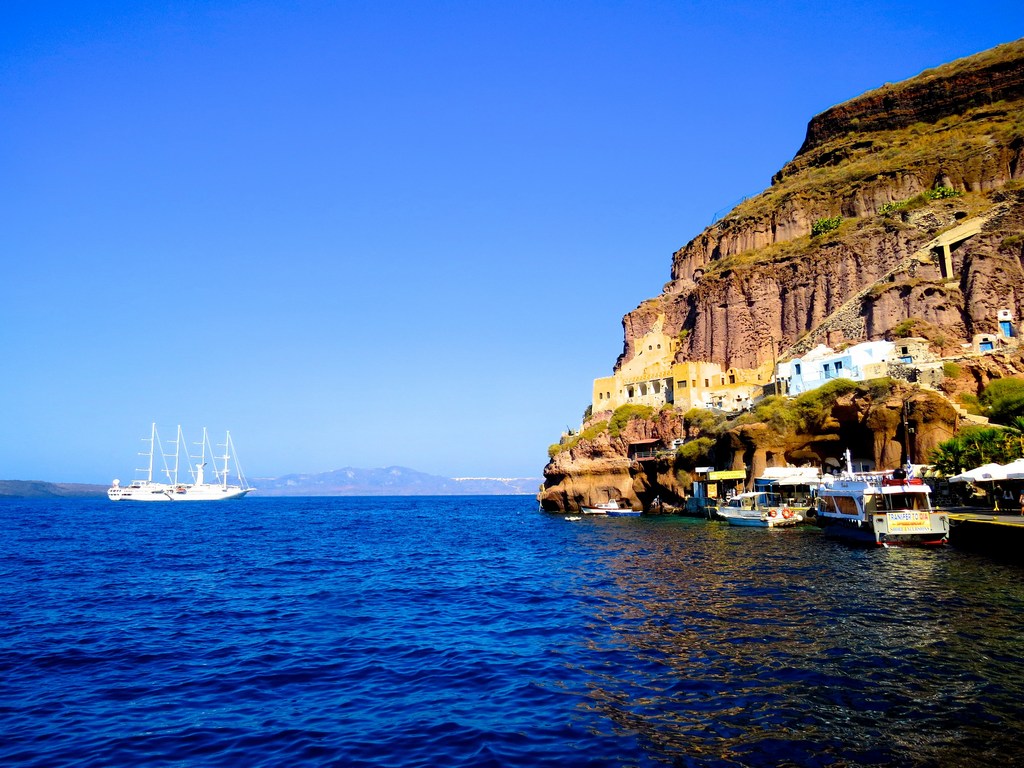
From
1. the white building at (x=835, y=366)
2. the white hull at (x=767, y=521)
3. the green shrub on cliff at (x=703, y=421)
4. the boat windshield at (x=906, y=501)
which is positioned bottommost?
the white hull at (x=767, y=521)

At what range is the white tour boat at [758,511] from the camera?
185 feet

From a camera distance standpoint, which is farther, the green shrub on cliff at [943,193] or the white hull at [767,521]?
the green shrub on cliff at [943,193]

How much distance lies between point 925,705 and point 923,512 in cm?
2908

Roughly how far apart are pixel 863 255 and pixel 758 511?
2373 inches

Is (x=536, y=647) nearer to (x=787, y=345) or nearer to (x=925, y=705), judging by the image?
(x=925, y=705)

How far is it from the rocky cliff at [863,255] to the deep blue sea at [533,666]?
127ft

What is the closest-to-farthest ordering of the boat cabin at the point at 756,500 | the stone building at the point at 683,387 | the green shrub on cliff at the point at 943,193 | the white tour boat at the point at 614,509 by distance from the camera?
the boat cabin at the point at 756,500 → the white tour boat at the point at 614,509 → the stone building at the point at 683,387 → the green shrub on cliff at the point at 943,193

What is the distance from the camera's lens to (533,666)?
17719mm

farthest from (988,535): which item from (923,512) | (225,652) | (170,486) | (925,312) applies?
(170,486)

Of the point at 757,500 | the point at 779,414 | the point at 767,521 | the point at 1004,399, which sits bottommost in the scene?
the point at 767,521

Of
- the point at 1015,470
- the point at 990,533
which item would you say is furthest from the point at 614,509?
the point at 990,533

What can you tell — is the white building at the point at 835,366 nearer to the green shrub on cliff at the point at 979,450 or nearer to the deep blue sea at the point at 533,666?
the green shrub on cliff at the point at 979,450

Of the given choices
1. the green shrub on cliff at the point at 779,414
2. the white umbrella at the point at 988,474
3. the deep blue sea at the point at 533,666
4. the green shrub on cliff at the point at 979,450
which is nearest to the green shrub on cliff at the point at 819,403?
the green shrub on cliff at the point at 779,414

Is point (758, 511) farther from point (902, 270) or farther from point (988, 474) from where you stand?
point (902, 270)
